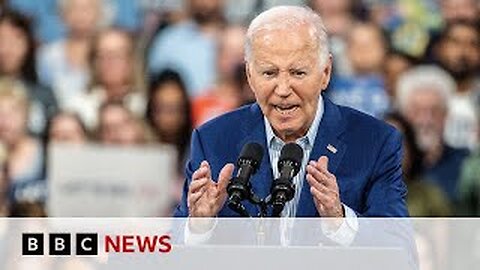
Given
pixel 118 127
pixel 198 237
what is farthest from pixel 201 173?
pixel 118 127

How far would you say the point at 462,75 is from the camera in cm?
524

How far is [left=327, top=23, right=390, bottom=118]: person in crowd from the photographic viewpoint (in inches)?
201

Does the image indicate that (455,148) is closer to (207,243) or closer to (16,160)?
(16,160)

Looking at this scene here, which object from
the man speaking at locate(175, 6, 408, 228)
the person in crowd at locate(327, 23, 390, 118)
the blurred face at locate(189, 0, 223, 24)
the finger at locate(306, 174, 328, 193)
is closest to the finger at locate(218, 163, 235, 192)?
the man speaking at locate(175, 6, 408, 228)

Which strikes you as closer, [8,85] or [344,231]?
[344,231]

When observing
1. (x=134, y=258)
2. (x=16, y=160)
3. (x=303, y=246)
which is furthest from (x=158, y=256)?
(x=16, y=160)

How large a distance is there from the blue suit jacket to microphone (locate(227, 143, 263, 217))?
4.3 inches

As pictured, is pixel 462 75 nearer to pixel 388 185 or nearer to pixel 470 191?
pixel 470 191

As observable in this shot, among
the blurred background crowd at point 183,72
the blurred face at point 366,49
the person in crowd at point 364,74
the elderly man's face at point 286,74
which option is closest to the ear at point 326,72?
the elderly man's face at point 286,74

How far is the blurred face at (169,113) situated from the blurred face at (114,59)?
0.21m

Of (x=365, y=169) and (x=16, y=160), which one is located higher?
(x=365, y=169)

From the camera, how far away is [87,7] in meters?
5.53

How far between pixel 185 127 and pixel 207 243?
2909 millimetres

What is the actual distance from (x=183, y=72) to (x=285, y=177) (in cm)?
309
